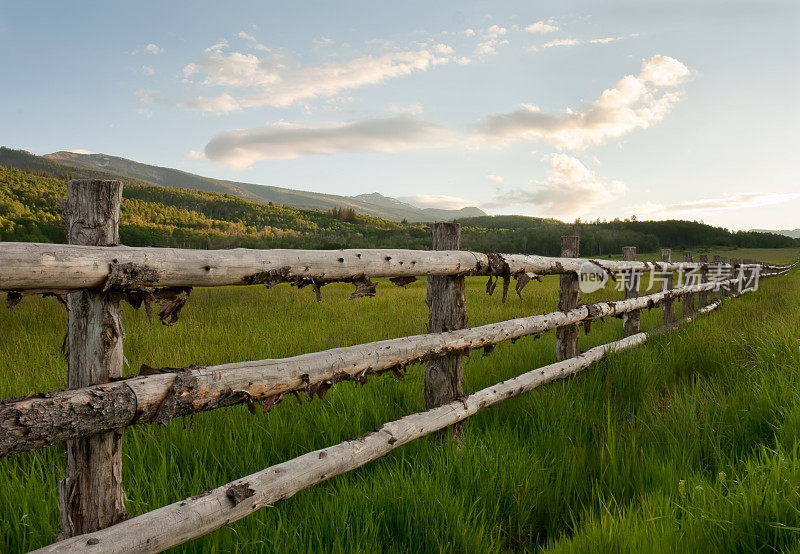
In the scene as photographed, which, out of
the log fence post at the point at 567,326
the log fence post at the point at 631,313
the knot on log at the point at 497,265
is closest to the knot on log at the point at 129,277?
the knot on log at the point at 497,265

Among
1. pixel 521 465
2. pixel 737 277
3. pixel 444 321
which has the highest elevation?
pixel 737 277

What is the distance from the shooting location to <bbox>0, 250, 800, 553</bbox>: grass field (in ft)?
7.55

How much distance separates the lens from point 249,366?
228cm

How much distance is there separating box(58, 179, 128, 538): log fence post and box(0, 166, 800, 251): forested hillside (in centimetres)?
6465

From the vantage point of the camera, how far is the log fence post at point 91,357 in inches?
76.0

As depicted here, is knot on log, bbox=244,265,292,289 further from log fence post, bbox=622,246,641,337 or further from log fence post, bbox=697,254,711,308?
log fence post, bbox=697,254,711,308

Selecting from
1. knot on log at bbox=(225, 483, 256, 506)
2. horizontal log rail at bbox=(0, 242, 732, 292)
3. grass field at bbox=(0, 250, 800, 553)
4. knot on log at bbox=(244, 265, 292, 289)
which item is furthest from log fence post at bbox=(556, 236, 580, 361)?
knot on log at bbox=(225, 483, 256, 506)

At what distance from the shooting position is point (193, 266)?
2074 mm

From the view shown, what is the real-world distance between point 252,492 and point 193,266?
3.47ft

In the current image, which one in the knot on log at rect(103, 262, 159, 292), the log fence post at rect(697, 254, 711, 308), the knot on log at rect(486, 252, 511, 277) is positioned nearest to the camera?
the knot on log at rect(103, 262, 159, 292)

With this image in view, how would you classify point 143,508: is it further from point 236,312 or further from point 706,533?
point 236,312

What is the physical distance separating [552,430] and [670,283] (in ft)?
21.9

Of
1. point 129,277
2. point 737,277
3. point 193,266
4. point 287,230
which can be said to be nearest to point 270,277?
point 193,266

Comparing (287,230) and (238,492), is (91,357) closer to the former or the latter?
(238,492)
